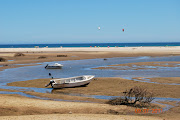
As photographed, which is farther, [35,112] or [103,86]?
[103,86]

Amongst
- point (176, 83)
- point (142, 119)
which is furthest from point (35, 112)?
point (176, 83)

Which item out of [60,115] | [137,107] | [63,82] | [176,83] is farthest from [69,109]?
[176,83]

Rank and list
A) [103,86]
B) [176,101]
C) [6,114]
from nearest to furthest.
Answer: [6,114] → [176,101] → [103,86]

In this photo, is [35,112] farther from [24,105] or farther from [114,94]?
[114,94]

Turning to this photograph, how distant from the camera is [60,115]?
14719 mm

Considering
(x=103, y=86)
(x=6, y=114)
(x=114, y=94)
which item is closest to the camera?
(x=6, y=114)

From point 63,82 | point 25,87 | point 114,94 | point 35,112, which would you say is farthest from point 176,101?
point 25,87

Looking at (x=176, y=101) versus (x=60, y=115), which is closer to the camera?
(x=60, y=115)

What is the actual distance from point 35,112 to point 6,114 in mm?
1737

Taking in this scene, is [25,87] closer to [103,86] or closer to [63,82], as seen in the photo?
[63,82]

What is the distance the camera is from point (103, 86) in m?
24.2

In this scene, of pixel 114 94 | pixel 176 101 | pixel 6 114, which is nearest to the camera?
pixel 6 114

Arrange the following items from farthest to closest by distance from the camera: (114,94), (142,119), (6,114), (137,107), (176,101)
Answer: (114,94), (176,101), (137,107), (6,114), (142,119)

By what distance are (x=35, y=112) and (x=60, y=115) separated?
1907mm
